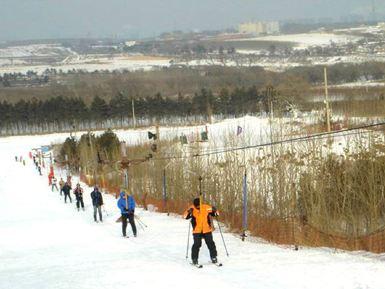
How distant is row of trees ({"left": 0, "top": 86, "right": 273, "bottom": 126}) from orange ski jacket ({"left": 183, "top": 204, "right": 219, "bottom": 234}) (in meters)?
95.9

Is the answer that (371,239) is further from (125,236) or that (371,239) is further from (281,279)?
(125,236)

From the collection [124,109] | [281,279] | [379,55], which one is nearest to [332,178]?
[281,279]

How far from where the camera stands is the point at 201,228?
39.3ft

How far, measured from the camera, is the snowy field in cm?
1057

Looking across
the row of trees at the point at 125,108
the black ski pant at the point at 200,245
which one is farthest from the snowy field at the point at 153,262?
the row of trees at the point at 125,108

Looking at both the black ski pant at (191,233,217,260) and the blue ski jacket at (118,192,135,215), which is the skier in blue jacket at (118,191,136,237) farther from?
the black ski pant at (191,233,217,260)

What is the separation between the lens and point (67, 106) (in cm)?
11288

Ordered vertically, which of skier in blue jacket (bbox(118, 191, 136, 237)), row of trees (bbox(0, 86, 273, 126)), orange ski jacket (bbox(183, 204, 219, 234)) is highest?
orange ski jacket (bbox(183, 204, 219, 234))

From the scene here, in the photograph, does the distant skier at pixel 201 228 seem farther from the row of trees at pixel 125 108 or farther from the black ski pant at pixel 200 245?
the row of trees at pixel 125 108

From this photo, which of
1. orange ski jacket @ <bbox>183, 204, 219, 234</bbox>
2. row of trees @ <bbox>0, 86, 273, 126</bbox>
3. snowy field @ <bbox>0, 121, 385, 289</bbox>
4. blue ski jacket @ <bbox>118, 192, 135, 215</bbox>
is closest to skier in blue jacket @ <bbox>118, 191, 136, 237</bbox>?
blue ski jacket @ <bbox>118, 192, 135, 215</bbox>

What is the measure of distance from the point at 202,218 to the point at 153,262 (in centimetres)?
160

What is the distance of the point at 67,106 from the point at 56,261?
102 metres

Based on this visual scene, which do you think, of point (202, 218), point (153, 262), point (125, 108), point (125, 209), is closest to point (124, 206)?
point (125, 209)

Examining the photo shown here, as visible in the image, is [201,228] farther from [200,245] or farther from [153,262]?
[153,262]
